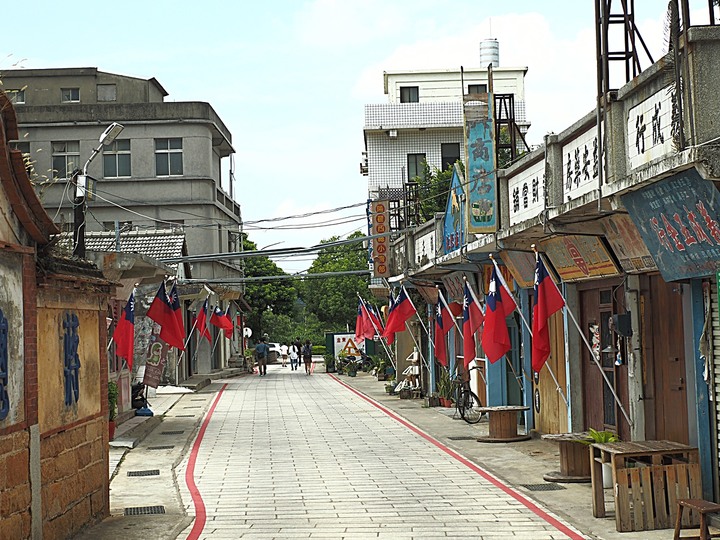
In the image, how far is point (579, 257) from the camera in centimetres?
1517

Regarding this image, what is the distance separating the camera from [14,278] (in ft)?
30.2

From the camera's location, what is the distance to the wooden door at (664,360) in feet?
40.1

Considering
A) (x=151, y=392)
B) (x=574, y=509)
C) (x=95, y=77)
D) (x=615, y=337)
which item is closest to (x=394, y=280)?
(x=151, y=392)

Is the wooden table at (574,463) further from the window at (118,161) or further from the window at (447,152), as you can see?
the window at (447,152)

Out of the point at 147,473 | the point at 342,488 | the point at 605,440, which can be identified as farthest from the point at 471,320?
the point at 605,440

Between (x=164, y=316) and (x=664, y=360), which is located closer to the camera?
(x=664, y=360)

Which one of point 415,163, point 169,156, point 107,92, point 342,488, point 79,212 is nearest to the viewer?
point 342,488

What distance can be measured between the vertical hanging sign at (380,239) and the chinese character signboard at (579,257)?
16.7m

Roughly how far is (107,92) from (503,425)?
126 ft

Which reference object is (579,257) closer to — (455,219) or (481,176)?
(481,176)

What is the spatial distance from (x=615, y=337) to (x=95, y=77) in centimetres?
4200

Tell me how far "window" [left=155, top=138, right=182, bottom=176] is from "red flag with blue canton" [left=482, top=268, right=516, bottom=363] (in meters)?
32.2

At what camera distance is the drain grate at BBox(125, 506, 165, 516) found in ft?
41.2

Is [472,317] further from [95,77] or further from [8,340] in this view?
[95,77]
